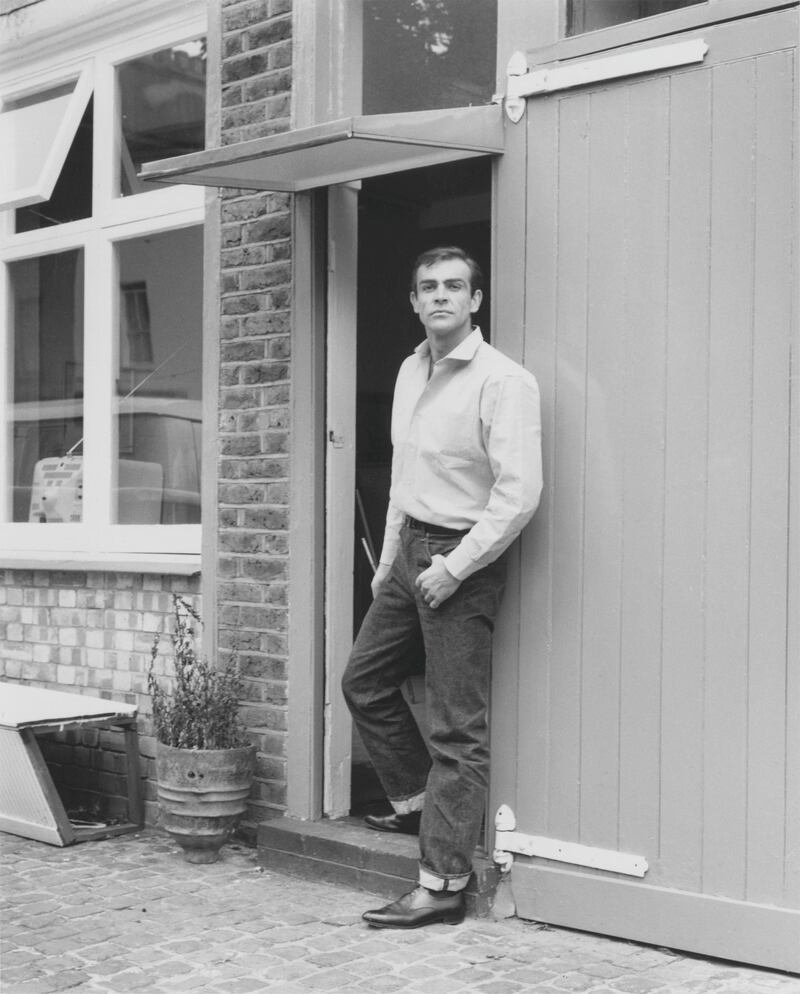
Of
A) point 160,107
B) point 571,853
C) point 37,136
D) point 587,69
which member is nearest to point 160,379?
point 160,107

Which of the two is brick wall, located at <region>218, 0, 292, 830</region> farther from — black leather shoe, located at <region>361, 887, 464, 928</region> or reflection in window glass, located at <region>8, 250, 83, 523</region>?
reflection in window glass, located at <region>8, 250, 83, 523</region>

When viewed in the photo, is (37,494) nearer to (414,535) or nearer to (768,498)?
(414,535)

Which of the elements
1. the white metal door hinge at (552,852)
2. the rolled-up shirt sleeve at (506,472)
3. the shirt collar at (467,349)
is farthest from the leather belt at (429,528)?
the white metal door hinge at (552,852)

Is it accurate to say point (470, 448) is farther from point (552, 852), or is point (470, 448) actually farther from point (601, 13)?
point (601, 13)

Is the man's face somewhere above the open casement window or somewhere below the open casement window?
below

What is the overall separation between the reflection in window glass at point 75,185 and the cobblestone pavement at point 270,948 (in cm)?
305

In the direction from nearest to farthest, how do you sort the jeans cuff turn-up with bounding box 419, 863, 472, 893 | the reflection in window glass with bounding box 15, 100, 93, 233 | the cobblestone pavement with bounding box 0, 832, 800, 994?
the cobblestone pavement with bounding box 0, 832, 800, 994 < the jeans cuff turn-up with bounding box 419, 863, 472, 893 < the reflection in window glass with bounding box 15, 100, 93, 233

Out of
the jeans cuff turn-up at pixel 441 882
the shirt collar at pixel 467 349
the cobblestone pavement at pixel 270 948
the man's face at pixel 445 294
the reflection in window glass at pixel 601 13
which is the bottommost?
the cobblestone pavement at pixel 270 948

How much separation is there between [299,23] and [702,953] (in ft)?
11.6

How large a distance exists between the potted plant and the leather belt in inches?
44.8

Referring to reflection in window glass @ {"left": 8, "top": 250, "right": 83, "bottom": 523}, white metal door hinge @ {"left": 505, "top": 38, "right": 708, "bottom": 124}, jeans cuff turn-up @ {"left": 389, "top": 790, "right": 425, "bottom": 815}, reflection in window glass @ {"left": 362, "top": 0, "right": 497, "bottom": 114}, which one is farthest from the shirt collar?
reflection in window glass @ {"left": 8, "top": 250, "right": 83, "bottom": 523}

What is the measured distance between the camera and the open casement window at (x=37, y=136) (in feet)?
20.4

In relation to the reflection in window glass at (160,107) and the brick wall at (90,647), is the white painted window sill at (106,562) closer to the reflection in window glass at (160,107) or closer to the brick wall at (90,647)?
the brick wall at (90,647)

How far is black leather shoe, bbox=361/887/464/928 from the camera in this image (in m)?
4.16
